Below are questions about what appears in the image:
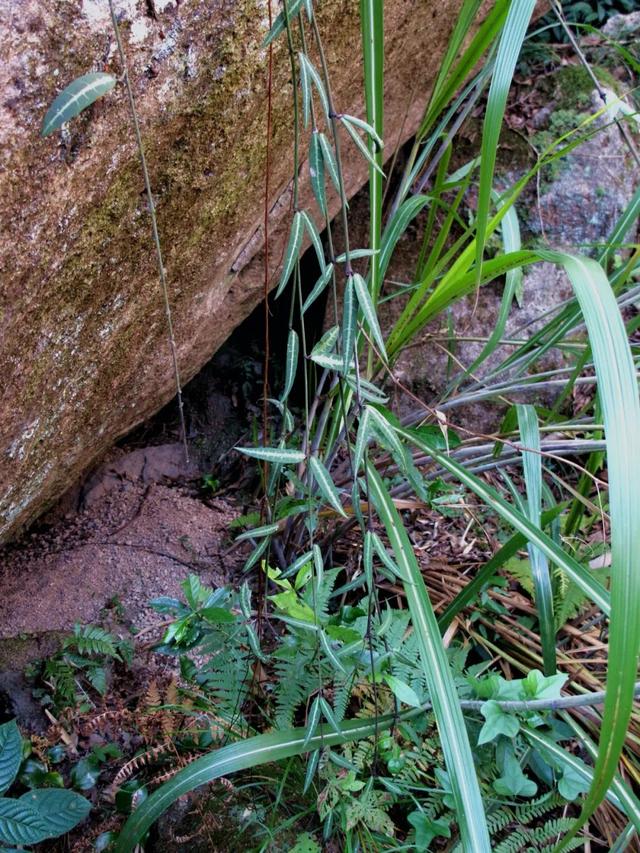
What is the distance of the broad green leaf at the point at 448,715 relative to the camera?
82 centimetres

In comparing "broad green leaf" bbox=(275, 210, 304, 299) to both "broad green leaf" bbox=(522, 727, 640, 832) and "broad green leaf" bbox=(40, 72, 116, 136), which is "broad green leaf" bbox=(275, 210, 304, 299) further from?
"broad green leaf" bbox=(522, 727, 640, 832)

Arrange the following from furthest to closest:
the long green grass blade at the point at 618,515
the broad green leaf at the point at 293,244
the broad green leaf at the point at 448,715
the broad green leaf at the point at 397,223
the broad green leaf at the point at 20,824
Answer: the broad green leaf at the point at 397,223 < the broad green leaf at the point at 20,824 < the broad green leaf at the point at 448,715 < the broad green leaf at the point at 293,244 < the long green grass blade at the point at 618,515

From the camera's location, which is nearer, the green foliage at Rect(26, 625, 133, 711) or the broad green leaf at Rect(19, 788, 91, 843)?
the broad green leaf at Rect(19, 788, 91, 843)

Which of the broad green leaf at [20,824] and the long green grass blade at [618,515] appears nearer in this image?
the long green grass blade at [618,515]

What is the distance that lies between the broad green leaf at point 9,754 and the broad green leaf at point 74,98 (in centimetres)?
88

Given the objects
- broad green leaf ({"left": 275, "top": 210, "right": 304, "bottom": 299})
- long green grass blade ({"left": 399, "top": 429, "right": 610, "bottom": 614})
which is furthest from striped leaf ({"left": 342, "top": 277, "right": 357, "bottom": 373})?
long green grass blade ({"left": 399, "top": 429, "right": 610, "bottom": 614})

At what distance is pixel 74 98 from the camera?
0.62 meters

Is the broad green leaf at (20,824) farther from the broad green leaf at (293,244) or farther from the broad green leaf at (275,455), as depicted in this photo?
the broad green leaf at (293,244)

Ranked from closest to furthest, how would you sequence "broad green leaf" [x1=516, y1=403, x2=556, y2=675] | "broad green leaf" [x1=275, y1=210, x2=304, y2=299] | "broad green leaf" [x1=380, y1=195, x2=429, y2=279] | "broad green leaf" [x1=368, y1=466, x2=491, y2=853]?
1. "broad green leaf" [x1=275, y1=210, x2=304, y2=299]
2. "broad green leaf" [x1=368, y1=466, x2=491, y2=853]
3. "broad green leaf" [x1=516, y1=403, x2=556, y2=675]
4. "broad green leaf" [x1=380, y1=195, x2=429, y2=279]

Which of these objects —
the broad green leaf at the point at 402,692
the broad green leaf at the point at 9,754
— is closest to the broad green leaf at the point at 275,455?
the broad green leaf at the point at 402,692

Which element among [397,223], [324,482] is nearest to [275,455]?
[324,482]

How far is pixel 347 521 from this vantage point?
144cm

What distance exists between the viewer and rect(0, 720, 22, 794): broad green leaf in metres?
0.98

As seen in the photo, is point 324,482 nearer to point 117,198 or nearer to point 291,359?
point 291,359
